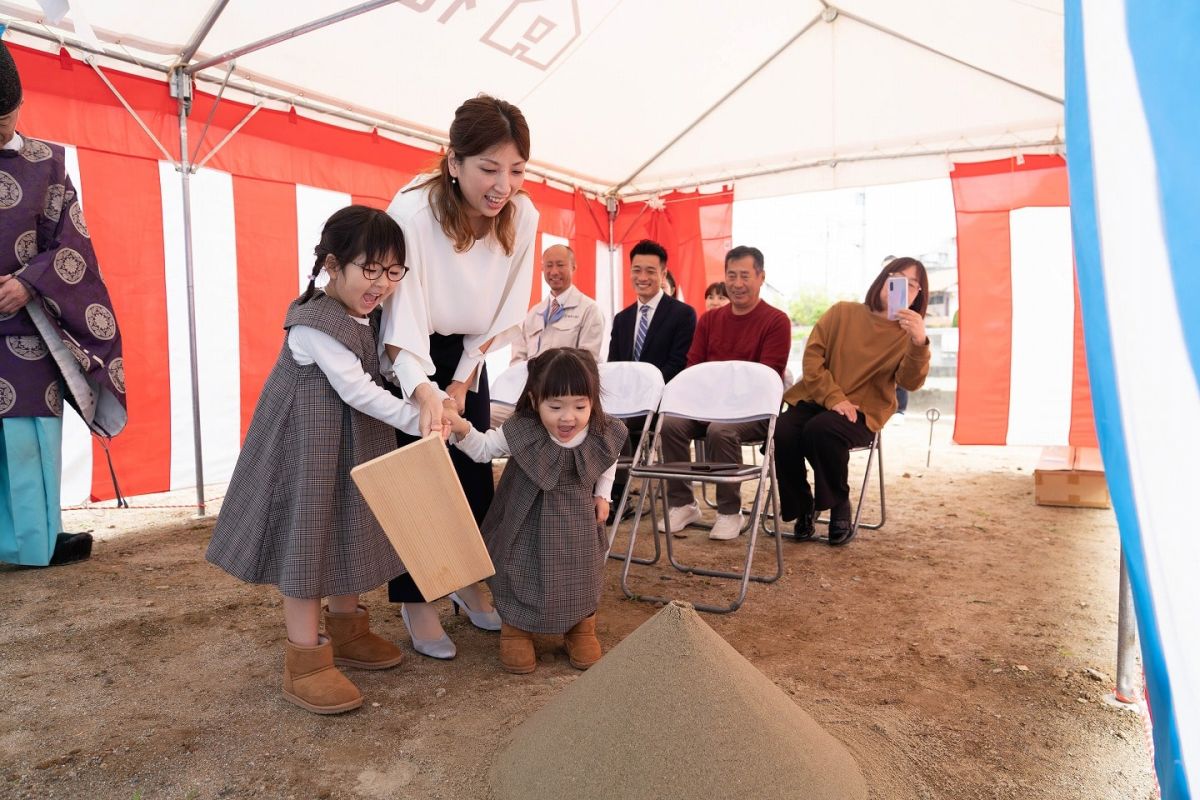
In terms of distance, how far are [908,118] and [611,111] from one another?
6.43 feet

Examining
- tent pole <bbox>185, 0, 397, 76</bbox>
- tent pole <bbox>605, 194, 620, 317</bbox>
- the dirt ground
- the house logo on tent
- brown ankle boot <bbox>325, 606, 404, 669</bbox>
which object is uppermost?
the house logo on tent

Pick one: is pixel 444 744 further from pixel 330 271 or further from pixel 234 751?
pixel 330 271

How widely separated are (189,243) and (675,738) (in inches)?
133

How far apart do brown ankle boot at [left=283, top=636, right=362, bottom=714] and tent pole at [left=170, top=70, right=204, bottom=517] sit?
234 cm

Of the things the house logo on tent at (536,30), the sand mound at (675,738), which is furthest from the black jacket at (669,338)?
the sand mound at (675,738)

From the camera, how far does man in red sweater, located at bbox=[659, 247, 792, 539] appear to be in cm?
360

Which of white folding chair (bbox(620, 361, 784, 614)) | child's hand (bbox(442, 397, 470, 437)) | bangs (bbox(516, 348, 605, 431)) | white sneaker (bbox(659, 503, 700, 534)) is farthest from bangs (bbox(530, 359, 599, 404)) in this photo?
white sneaker (bbox(659, 503, 700, 534))

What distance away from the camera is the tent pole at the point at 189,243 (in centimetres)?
367

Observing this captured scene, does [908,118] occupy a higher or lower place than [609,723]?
higher

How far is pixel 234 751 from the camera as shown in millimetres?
1604

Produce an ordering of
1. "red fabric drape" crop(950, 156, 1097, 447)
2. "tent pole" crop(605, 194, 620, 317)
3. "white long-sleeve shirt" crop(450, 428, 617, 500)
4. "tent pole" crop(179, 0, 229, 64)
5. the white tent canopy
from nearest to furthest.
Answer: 1. "white long-sleeve shirt" crop(450, 428, 617, 500)
2. "tent pole" crop(179, 0, 229, 64)
3. the white tent canopy
4. "red fabric drape" crop(950, 156, 1097, 447)
5. "tent pole" crop(605, 194, 620, 317)

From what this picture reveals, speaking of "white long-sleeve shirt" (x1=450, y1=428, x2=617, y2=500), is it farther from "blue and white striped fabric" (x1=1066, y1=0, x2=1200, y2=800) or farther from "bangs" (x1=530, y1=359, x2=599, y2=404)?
"blue and white striped fabric" (x1=1066, y1=0, x2=1200, y2=800)

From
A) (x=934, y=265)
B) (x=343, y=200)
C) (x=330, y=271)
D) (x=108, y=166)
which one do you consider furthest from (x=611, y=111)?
(x=934, y=265)

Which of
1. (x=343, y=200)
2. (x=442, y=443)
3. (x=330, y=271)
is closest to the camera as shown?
(x=442, y=443)
